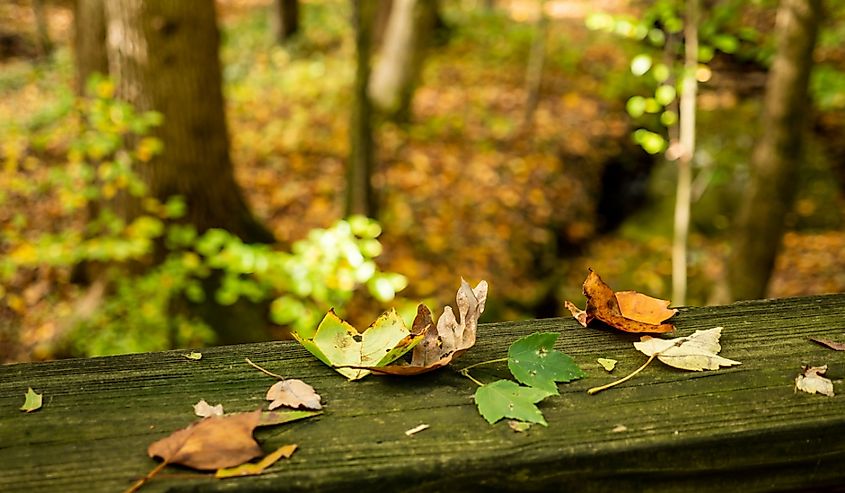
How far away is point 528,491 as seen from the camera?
2.41 ft

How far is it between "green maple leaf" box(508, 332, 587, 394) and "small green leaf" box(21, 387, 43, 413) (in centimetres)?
60

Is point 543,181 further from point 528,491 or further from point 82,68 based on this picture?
point 528,491

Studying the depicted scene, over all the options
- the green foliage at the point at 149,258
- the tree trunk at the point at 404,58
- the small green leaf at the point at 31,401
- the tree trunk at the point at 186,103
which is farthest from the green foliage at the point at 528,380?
the tree trunk at the point at 404,58

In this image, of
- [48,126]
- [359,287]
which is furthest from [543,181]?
[48,126]

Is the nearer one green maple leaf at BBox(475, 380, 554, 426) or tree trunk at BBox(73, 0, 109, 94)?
green maple leaf at BBox(475, 380, 554, 426)

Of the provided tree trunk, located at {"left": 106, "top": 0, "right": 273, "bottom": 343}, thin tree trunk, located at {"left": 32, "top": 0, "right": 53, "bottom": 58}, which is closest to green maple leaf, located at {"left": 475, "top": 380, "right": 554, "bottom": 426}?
tree trunk, located at {"left": 106, "top": 0, "right": 273, "bottom": 343}

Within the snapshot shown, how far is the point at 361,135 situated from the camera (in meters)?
6.01

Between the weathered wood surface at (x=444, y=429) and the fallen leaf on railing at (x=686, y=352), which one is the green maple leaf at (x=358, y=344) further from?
the fallen leaf on railing at (x=686, y=352)

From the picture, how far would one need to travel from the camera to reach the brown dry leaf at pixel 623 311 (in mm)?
1036

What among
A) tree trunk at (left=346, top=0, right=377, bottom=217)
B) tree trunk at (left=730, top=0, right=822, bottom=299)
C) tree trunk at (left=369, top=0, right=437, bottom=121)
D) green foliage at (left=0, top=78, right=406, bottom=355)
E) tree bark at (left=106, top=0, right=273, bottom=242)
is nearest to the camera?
green foliage at (left=0, top=78, right=406, bottom=355)

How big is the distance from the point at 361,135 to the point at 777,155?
330 centimetres

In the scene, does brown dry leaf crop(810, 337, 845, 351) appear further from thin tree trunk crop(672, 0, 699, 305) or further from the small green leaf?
thin tree trunk crop(672, 0, 699, 305)

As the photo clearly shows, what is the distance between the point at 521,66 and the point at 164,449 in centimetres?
1146

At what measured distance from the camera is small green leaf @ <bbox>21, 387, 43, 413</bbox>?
2.71ft
